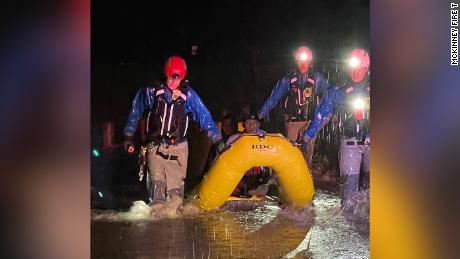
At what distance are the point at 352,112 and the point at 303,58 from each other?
1.70ft

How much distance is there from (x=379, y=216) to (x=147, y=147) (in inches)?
65.9

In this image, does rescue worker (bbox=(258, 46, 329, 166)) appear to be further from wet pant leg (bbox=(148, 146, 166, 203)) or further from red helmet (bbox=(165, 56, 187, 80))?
wet pant leg (bbox=(148, 146, 166, 203))

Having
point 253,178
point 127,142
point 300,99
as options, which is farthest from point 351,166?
point 127,142

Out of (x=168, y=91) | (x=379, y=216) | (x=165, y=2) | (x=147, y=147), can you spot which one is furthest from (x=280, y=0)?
(x=379, y=216)

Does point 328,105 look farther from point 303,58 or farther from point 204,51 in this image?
point 204,51

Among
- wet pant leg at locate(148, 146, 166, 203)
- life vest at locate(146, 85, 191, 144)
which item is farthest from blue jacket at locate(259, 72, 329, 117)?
wet pant leg at locate(148, 146, 166, 203)

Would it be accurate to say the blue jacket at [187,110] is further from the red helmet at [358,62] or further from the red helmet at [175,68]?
A: the red helmet at [358,62]

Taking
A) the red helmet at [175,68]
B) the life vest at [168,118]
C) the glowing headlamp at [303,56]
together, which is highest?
the glowing headlamp at [303,56]

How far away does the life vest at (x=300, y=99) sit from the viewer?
10.8ft

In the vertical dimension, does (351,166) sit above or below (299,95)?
below

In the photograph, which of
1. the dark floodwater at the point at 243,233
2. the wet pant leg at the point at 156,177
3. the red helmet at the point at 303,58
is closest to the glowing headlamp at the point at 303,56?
the red helmet at the point at 303,58

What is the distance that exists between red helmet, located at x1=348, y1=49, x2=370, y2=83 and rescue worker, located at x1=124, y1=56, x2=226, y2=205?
3.38 feet

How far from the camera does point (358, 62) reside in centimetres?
329

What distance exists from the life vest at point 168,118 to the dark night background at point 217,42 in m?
0.14
